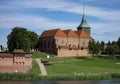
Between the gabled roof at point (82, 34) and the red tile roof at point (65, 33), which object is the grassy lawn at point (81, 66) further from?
the gabled roof at point (82, 34)

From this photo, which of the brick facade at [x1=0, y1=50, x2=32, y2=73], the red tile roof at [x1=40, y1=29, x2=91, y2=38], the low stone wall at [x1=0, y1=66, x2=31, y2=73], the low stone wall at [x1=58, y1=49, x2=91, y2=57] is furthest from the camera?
the red tile roof at [x1=40, y1=29, x2=91, y2=38]

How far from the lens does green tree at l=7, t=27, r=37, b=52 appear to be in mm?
108500

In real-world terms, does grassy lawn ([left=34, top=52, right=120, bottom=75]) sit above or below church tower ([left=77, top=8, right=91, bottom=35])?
below

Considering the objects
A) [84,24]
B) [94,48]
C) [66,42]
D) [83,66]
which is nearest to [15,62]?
[83,66]

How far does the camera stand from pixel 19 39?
109m

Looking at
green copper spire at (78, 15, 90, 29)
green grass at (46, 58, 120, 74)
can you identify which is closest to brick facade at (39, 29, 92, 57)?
green copper spire at (78, 15, 90, 29)

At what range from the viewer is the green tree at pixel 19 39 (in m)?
108

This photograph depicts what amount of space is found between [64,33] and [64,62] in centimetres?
3265

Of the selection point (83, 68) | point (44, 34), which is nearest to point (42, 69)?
point (83, 68)

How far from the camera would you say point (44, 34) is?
469ft

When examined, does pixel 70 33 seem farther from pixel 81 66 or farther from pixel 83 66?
pixel 81 66

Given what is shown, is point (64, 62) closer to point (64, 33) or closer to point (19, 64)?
point (19, 64)

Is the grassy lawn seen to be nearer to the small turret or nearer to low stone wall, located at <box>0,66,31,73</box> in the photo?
low stone wall, located at <box>0,66,31,73</box>

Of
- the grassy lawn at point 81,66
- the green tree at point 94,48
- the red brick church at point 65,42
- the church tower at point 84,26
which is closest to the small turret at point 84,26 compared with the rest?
the church tower at point 84,26
